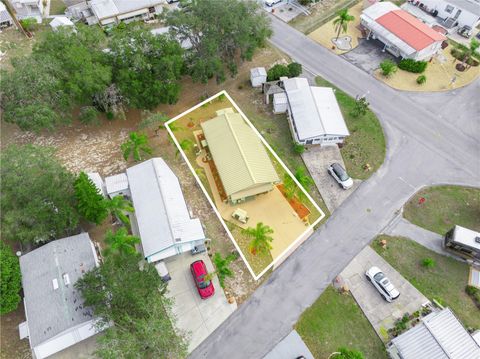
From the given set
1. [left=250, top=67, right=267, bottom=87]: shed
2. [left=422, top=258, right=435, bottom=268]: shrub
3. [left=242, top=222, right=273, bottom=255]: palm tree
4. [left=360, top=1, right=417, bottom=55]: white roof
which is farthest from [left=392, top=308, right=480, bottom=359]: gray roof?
[left=360, top=1, right=417, bottom=55]: white roof

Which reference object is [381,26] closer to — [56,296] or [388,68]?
[388,68]

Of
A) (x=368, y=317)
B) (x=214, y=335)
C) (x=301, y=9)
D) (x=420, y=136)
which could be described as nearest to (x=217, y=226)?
(x=214, y=335)

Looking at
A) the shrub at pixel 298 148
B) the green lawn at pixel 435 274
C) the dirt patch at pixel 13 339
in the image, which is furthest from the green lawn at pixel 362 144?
the dirt patch at pixel 13 339

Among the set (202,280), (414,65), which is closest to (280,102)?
(414,65)

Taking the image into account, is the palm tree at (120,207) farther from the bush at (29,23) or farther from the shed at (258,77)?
the bush at (29,23)

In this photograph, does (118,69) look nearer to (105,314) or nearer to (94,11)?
(94,11)

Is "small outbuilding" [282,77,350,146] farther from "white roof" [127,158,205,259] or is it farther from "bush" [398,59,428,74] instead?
"white roof" [127,158,205,259]
